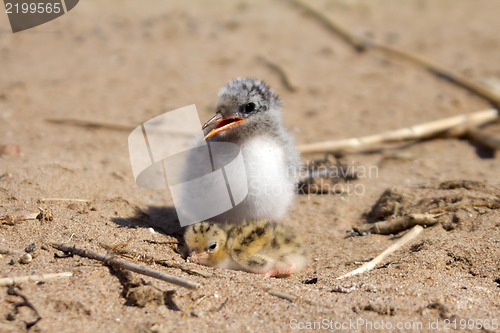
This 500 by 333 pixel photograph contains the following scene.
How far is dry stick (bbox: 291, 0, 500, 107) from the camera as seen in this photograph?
24.7 ft

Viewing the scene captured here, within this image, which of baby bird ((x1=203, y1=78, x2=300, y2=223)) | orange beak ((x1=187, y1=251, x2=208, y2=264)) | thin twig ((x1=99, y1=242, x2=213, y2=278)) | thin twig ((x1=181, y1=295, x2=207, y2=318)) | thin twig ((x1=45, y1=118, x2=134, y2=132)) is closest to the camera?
thin twig ((x1=181, y1=295, x2=207, y2=318))

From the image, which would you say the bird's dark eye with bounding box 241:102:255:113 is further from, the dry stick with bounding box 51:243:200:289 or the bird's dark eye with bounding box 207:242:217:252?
the dry stick with bounding box 51:243:200:289

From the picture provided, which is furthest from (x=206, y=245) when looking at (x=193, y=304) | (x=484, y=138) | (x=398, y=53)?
(x=398, y=53)

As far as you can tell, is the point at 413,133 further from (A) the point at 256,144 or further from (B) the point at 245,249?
(B) the point at 245,249

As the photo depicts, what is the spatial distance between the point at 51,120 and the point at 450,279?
4677 mm

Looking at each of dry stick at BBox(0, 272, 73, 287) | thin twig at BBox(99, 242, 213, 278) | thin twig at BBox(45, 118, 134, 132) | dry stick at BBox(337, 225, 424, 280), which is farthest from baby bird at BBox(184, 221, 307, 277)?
thin twig at BBox(45, 118, 134, 132)

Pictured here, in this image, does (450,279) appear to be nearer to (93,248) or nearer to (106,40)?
(93,248)

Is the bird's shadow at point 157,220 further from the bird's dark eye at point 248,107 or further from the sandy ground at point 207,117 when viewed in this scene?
the bird's dark eye at point 248,107

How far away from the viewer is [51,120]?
22.6 feet

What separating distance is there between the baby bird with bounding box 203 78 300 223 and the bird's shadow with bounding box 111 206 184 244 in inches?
16.6

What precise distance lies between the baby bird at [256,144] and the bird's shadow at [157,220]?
42cm

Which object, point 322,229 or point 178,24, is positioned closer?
point 322,229

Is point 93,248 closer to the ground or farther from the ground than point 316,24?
farther from the ground

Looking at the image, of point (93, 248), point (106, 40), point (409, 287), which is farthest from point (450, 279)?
point (106, 40)
